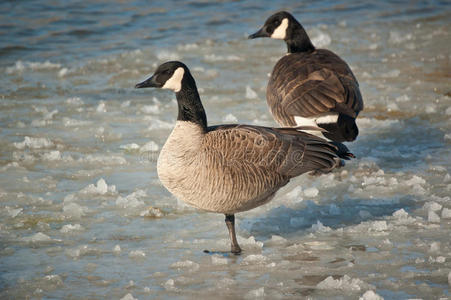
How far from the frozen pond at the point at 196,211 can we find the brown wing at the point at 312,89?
0.73m

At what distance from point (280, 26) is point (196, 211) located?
282cm

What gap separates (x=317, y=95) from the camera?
633cm

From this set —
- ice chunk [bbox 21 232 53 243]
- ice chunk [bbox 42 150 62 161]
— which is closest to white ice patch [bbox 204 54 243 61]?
ice chunk [bbox 42 150 62 161]

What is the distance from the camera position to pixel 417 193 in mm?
6059

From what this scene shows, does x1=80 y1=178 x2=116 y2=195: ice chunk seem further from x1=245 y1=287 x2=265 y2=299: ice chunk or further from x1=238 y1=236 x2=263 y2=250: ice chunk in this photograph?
x1=245 y1=287 x2=265 y2=299: ice chunk

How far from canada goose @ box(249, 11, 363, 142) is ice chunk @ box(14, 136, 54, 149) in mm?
2533

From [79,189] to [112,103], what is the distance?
3081mm

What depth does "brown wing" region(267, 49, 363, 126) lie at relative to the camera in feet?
20.6

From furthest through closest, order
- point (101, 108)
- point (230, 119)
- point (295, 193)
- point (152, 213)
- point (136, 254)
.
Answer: point (101, 108) < point (230, 119) < point (295, 193) < point (152, 213) < point (136, 254)

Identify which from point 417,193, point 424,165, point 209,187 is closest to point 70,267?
point 209,187

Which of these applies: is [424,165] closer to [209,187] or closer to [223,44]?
[209,187]

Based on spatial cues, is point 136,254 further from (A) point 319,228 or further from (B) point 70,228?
(A) point 319,228

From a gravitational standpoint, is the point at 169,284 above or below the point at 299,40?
below

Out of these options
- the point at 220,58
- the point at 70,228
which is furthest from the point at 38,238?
the point at 220,58
